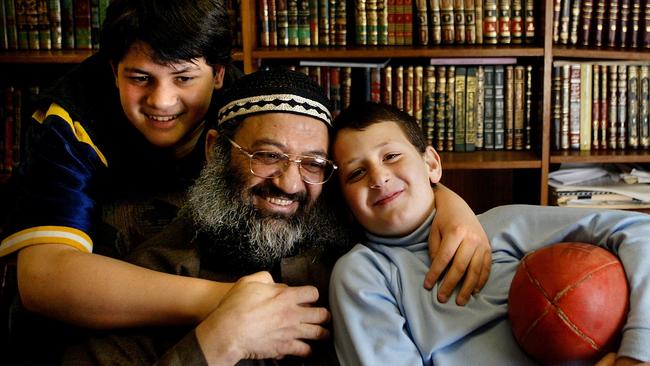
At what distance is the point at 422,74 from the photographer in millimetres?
2936

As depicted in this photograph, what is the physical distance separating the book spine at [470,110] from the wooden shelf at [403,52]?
0.14 m

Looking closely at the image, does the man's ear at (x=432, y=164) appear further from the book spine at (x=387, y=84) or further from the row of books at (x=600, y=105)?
the row of books at (x=600, y=105)

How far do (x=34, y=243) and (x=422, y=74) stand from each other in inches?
71.6

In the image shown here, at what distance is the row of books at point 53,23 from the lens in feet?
9.52

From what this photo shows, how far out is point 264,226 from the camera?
1.70m

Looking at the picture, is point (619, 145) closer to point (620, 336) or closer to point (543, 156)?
point (543, 156)

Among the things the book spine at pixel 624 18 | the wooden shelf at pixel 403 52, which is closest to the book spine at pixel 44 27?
the wooden shelf at pixel 403 52

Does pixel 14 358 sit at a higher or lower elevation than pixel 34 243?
lower

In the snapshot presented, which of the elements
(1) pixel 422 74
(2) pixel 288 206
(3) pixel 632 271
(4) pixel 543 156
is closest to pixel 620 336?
(3) pixel 632 271

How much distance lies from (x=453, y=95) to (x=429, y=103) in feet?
0.36

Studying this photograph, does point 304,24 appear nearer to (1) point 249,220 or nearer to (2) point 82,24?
(2) point 82,24

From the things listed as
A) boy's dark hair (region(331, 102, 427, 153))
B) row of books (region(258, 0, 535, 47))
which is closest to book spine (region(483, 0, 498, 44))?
row of books (region(258, 0, 535, 47))

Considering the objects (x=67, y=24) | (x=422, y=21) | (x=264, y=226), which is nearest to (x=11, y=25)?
(x=67, y=24)

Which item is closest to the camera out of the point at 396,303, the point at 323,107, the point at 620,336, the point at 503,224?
the point at 620,336
